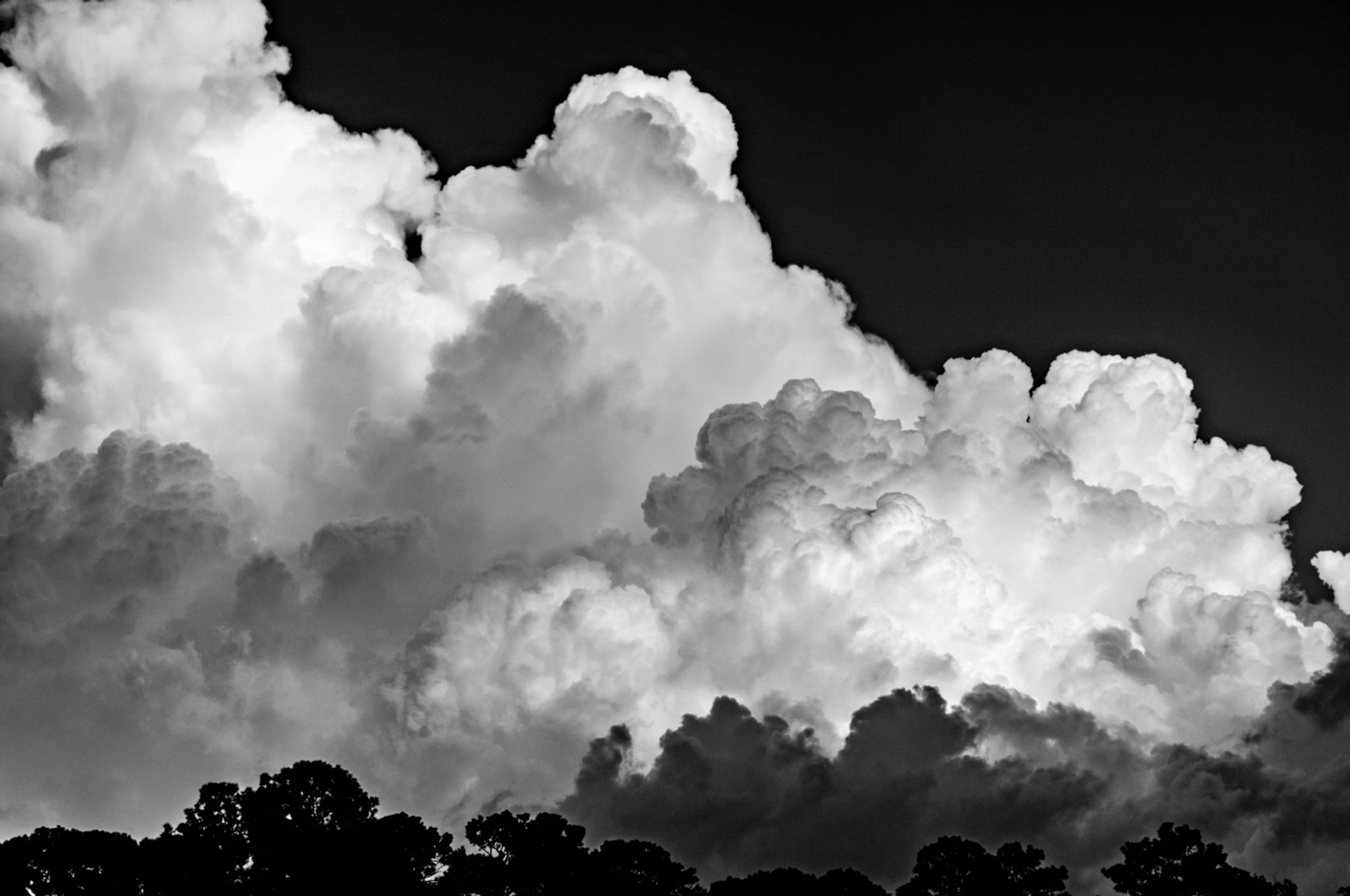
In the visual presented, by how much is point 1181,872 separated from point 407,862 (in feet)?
194

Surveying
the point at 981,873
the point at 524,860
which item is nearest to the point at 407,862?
the point at 524,860

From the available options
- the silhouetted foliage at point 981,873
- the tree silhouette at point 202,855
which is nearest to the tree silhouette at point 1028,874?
the silhouetted foliage at point 981,873

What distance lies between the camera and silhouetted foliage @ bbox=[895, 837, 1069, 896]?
133m

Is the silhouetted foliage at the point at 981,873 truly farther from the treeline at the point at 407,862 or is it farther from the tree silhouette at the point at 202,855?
the tree silhouette at the point at 202,855

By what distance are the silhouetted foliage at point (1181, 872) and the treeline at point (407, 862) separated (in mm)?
106

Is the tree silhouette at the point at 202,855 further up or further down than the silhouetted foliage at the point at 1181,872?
further up

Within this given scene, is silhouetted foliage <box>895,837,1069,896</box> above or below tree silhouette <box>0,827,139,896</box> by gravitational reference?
below

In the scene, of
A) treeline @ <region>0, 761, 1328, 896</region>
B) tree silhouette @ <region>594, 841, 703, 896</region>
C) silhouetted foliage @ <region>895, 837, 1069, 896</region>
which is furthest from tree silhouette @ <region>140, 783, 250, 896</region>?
silhouetted foliage @ <region>895, 837, 1069, 896</region>

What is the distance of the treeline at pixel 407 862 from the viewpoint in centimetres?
13075

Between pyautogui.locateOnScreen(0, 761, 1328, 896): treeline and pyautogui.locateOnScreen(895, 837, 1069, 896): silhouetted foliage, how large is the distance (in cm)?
10

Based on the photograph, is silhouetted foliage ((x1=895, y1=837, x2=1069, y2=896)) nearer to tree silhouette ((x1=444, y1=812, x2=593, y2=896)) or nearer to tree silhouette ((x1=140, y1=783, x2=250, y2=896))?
tree silhouette ((x1=444, y1=812, x2=593, y2=896))

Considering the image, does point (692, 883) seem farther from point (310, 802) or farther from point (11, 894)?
point (11, 894)

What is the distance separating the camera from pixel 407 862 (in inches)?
5256

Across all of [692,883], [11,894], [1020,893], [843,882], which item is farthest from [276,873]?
[1020,893]
